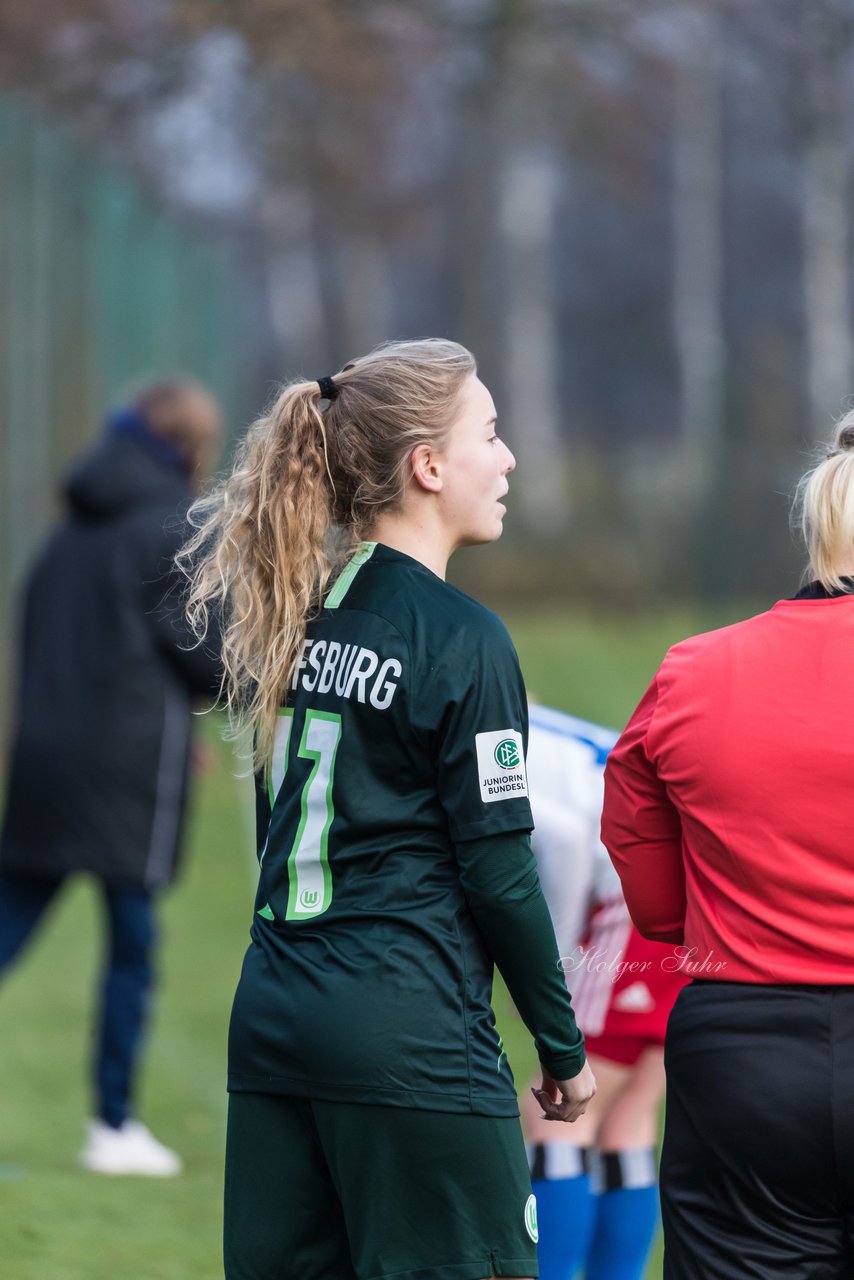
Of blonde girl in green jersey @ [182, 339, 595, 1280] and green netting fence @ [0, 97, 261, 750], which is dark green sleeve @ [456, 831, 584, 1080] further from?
green netting fence @ [0, 97, 261, 750]

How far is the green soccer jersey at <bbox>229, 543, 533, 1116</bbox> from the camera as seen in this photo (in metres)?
2.47

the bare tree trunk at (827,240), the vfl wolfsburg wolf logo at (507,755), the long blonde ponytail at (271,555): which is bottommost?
the vfl wolfsburg wolf logo at (507,755)

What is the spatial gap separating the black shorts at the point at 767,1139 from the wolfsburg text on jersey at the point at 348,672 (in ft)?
2.03

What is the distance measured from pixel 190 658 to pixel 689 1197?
3.09 m

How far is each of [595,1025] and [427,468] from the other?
1.51 meters

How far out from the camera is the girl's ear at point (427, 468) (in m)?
2.69

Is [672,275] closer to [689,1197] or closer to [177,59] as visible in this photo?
[177,59]

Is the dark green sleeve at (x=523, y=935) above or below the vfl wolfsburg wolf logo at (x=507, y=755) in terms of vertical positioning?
below

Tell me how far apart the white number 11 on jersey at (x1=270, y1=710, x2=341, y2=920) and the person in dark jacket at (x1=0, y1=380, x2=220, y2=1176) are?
2.64 meters

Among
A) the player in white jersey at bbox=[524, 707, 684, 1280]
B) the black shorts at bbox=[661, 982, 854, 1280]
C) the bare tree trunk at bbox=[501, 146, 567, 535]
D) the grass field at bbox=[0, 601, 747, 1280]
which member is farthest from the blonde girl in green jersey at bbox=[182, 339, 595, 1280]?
the bare tree trunk at bbox=[501, 146, 567, 535]

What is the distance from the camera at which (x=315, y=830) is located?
2.55 meters

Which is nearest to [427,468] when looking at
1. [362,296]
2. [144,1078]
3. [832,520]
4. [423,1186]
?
[832,520]

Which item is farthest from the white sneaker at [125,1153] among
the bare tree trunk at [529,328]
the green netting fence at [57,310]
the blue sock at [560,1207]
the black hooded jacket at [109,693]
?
the bare tree trunk at [529,328]

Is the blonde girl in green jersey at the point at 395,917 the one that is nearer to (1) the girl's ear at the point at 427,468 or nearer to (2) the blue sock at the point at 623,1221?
(1) the girl's ear at the point at 427,468
